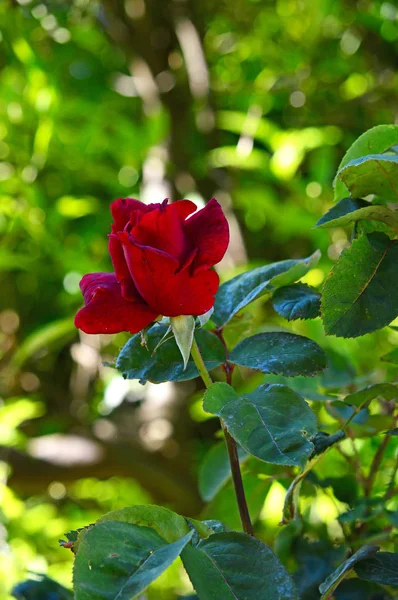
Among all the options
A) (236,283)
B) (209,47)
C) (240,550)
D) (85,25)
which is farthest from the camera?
(209,47)

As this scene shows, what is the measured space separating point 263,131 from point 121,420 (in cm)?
59

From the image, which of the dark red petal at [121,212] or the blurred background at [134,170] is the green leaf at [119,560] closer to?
the dark red petal at [121,212]

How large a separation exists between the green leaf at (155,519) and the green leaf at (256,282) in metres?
0.10

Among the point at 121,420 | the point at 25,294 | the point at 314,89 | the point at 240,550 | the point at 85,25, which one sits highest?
the point at 240,550

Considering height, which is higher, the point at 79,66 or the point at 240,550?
the point at 240,550

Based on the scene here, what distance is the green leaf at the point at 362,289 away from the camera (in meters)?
0.30

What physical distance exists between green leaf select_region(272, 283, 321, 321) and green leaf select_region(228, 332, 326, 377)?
11mm

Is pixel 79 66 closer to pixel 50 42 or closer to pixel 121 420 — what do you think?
pixel 50 42

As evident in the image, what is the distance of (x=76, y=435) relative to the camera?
1.17 m

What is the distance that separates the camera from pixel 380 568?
0.29m

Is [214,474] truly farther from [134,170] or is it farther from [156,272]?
[134,170]

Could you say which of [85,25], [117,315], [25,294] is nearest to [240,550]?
[117,315]

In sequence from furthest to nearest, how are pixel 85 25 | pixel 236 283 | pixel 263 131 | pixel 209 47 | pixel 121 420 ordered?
1. pixel 209 47
2. pixel 85 25
3. pixel 121 420
4. pixel 263 131
5. pixel 236 283

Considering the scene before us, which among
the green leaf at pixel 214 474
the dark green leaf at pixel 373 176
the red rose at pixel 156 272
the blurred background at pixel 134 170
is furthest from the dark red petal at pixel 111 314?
the blurred background at pixel 134 170
